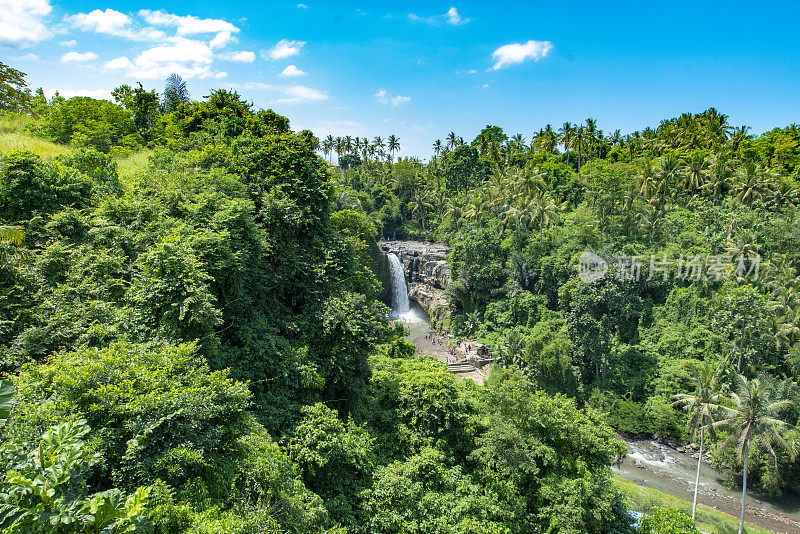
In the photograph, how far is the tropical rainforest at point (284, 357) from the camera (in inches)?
317

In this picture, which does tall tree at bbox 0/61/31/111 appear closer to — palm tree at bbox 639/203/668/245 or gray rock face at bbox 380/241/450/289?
gray rock face at bbox 380/241/450/289

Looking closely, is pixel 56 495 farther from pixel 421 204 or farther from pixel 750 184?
pixel 421 204

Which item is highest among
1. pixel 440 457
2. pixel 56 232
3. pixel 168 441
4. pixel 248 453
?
pixel 56 232

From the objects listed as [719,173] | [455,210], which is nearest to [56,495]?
[455,210]

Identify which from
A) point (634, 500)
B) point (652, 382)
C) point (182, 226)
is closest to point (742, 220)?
point (652, 382)

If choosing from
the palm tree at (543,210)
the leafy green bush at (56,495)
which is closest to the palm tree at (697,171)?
the palm tree at (543,210)

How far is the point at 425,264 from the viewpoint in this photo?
51.9m

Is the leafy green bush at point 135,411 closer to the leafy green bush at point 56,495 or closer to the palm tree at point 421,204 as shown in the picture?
the leafy green bush at point 56,495

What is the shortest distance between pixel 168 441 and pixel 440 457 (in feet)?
30.6

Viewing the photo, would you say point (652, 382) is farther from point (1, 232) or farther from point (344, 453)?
point (1, 232)

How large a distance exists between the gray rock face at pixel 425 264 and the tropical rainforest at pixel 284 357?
47.2ft

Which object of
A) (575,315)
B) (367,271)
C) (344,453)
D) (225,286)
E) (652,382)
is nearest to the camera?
(344,453)

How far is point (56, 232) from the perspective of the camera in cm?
1327

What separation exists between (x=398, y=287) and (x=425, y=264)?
181 inches
